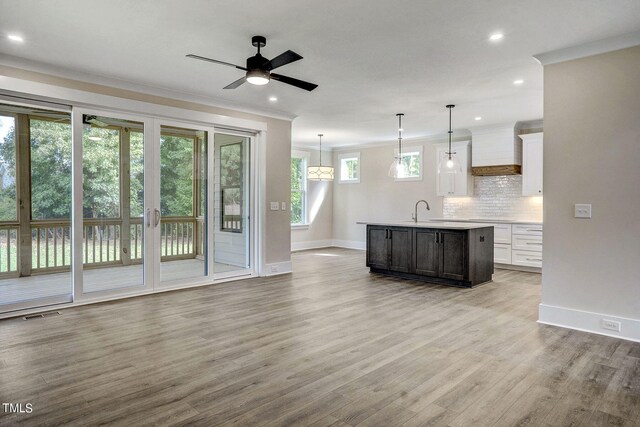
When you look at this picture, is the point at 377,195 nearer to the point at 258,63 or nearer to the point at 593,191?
the point at 593,191

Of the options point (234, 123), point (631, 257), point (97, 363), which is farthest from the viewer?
point (234, 123)

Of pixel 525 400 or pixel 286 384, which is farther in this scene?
pixel 286 384

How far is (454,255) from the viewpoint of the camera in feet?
18.7

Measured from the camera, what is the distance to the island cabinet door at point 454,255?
5.60 meters

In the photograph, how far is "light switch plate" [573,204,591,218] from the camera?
3.69 m

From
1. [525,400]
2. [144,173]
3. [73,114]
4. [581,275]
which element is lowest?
[525,400]

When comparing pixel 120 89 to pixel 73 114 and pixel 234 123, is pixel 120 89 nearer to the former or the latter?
pixel 73 114

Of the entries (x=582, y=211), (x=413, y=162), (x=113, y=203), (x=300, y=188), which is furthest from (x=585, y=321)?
(x=300, y=188)

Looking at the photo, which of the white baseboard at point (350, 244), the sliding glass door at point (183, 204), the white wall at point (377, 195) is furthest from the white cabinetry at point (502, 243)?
the sliding glass door at point (183, 204)

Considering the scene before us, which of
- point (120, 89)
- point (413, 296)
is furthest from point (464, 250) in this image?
point (120, 89)

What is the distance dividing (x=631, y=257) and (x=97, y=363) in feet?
14.9

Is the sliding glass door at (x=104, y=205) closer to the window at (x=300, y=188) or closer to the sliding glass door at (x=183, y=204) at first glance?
the sliding glass door at (x=183, y=204)

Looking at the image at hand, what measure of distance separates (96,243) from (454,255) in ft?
15.9

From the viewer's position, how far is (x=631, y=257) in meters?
3.48
